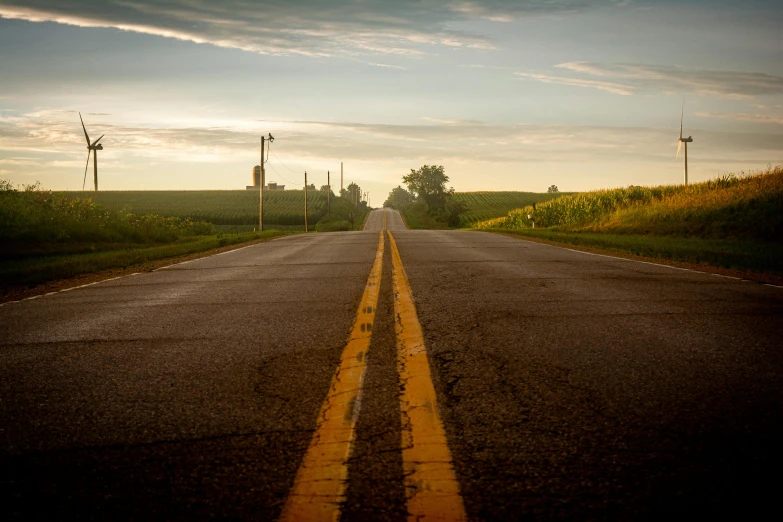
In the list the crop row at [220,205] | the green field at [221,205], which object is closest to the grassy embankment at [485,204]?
the green field at [221,205]

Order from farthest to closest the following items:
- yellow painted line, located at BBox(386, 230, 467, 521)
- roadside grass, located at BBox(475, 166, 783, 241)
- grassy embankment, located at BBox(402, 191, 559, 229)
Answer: grassy embankment, located at BBox(402, 191, 559, 229) < roadside grass, located at BBox(475, 166, 783, 241) < yellow painted line, located at BBox(386, 230, 467, 521)

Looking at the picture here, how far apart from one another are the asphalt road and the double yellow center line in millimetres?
51

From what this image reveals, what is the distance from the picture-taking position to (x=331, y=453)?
286 cm

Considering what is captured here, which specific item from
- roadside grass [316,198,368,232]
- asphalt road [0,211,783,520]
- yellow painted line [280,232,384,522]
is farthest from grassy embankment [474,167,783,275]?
roadside grass [316,198,368,232]

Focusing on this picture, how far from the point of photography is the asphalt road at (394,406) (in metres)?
2.46

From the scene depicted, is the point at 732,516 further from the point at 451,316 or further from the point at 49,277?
the point at 49,277

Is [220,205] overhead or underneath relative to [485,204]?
underneath

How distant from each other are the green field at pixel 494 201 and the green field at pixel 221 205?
23.0 meters

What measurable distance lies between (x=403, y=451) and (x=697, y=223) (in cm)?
2514

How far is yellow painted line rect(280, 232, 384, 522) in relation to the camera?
Answer: 7.70 ft

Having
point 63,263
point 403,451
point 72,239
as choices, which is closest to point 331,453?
point 403,451

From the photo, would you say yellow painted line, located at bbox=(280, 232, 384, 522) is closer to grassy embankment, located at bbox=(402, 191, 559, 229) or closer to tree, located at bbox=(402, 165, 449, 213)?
grassy embankment, located at bbox=(402, 191, 559, 229)

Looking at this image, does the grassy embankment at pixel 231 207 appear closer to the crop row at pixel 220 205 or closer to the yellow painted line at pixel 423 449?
the crop row at pixel 220 205

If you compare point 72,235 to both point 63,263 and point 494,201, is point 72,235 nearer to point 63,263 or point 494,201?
point 63,263
